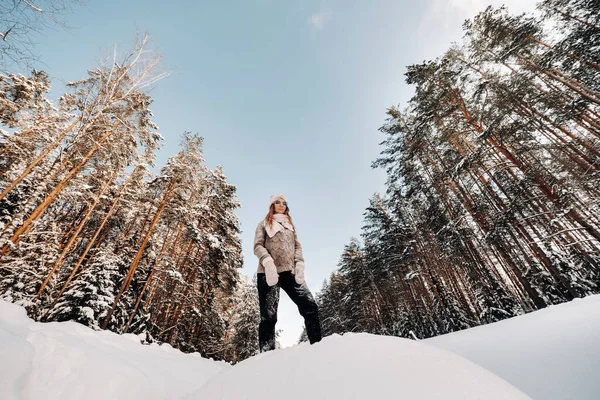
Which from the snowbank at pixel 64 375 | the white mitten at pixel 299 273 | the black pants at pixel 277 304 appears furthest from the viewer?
the white mitten at pixel 299 273

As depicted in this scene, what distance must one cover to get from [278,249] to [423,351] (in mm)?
1925

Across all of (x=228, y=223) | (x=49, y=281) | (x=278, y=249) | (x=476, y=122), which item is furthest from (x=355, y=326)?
(x=278, y=249)

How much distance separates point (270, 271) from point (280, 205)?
1.11 meters

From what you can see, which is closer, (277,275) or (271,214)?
(277,275)

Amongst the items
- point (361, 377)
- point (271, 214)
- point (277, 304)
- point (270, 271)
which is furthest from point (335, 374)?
point (271, 214)

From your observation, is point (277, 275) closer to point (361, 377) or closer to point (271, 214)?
point (271, 214)

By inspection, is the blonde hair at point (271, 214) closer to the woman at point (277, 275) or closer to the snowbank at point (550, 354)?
the woman at point (277, 275)

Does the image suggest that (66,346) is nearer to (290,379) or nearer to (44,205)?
(290,379)

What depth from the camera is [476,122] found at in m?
11.3

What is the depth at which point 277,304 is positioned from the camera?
9.71 ft

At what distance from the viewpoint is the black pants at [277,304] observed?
8.96 ft

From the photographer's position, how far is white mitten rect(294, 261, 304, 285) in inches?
119

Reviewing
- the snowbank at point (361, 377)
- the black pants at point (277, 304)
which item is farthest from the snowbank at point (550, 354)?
the black pants at point (277, 304)

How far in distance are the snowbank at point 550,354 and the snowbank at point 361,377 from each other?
100 centimetres
